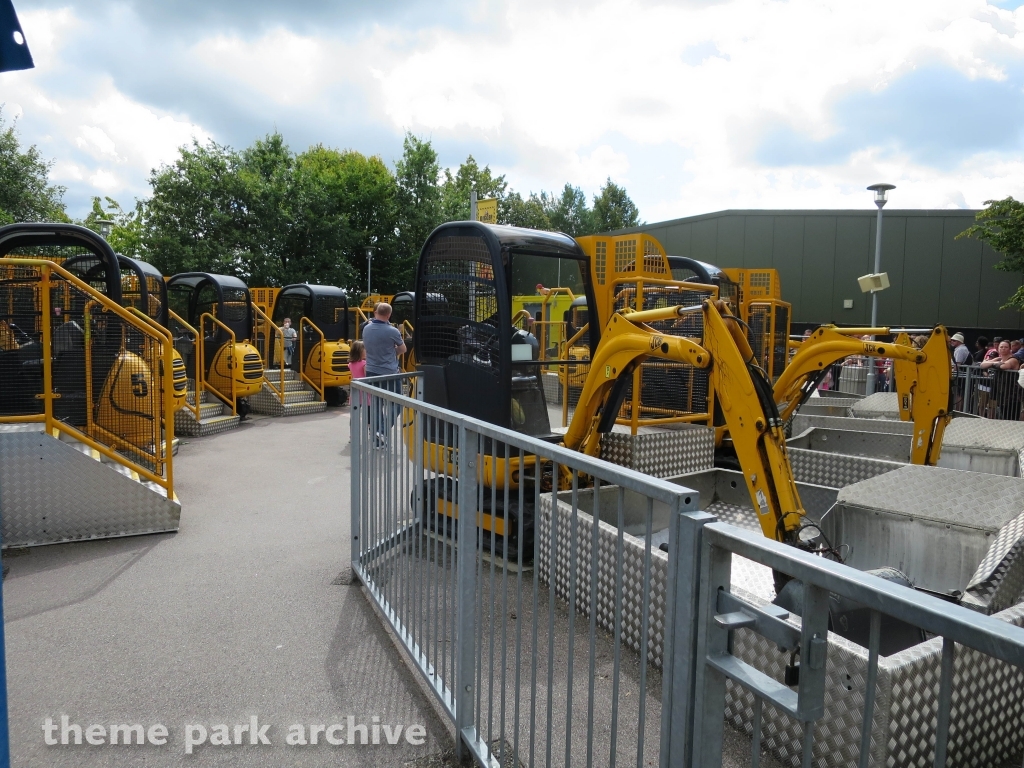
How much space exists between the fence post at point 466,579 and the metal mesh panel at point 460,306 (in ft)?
7.93

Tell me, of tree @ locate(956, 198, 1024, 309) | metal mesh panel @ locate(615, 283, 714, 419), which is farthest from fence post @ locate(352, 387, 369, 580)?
tree @ locate(956, 198, 1024, 309)

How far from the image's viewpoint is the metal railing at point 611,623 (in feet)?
4.18

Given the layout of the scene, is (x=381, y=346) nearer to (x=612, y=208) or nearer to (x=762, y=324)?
(x=762, y=324)

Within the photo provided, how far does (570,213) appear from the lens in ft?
247

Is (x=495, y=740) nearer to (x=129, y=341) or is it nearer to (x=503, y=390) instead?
(x=503, y=390)

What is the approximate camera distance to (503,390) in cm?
528

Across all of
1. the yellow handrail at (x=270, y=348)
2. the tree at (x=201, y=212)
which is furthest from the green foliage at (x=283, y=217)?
the yellow handrail at (x=270, y=348)

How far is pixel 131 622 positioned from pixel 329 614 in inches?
46.7

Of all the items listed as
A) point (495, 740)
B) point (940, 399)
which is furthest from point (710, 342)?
point (940, 399)

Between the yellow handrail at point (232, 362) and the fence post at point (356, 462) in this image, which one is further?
the yellow handrail at point (232, 362)

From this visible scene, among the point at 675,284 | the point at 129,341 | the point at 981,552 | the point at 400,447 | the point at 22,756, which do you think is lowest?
the point at 22,756

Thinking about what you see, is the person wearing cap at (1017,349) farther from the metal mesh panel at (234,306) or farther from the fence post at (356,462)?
the metal mesh panel at (234,306)

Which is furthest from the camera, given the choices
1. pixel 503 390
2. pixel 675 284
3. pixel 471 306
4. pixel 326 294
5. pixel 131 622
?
pixel 326 294

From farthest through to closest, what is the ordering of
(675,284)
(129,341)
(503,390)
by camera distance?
(675,284) < (129,341) < (503,390)
